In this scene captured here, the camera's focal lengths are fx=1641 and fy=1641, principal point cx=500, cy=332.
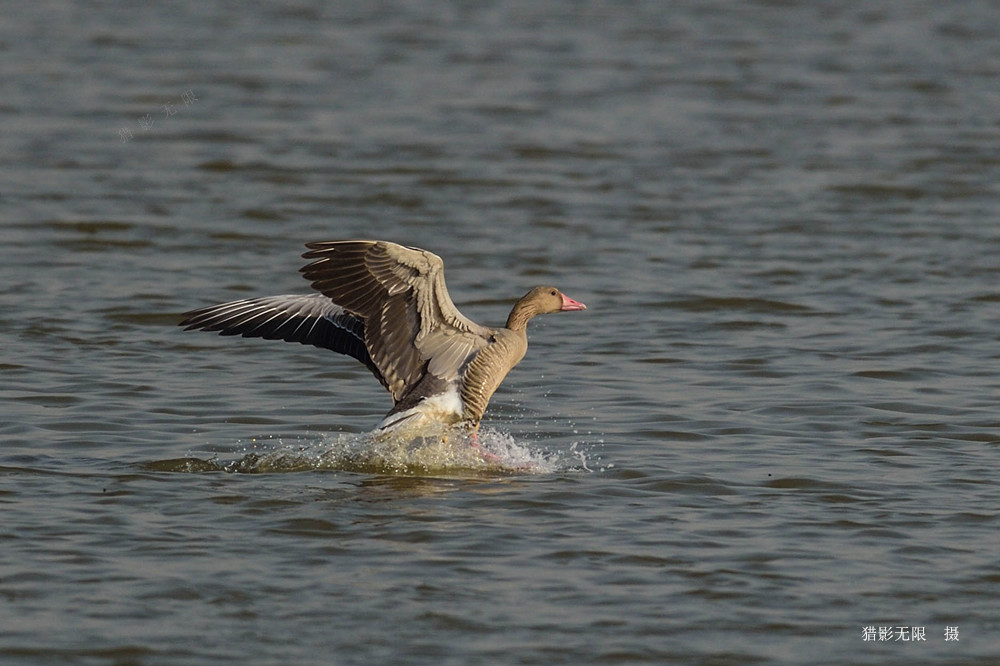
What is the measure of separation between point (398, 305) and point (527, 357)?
3.29 m

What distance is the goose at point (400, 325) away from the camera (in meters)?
8.73

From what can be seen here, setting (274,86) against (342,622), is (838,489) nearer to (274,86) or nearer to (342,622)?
(342,622)

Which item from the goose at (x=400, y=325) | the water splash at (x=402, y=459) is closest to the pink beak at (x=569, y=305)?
the goose at (x=400, y=325)

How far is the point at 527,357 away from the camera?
40.1ft

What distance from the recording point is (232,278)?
46.1 ft

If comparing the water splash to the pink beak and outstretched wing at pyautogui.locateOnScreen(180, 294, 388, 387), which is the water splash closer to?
outstretched wing at pyautogui.locateOnScreen(180, 294, 388, 387)

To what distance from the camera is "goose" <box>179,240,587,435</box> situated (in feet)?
28.7

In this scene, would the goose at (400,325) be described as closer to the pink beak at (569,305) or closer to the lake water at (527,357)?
the pink beak at (569,305)

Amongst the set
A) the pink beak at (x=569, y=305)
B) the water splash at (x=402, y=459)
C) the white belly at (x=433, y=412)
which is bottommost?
the water splash at (x=402, y=459)

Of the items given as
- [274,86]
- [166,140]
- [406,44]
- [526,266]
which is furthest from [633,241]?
[406,44]

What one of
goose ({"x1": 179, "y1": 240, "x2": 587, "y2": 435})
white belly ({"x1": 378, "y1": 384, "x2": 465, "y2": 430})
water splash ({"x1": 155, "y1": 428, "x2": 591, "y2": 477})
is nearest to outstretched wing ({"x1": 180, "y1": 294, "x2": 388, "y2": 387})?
goose ({"x1": 179, "y1": 240, "x2": 587, "y2": 435})

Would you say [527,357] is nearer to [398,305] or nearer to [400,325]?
[400,325]

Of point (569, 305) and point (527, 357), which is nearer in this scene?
point (569, 305)

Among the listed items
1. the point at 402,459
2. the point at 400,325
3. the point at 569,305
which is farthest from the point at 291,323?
the point at 569,305
